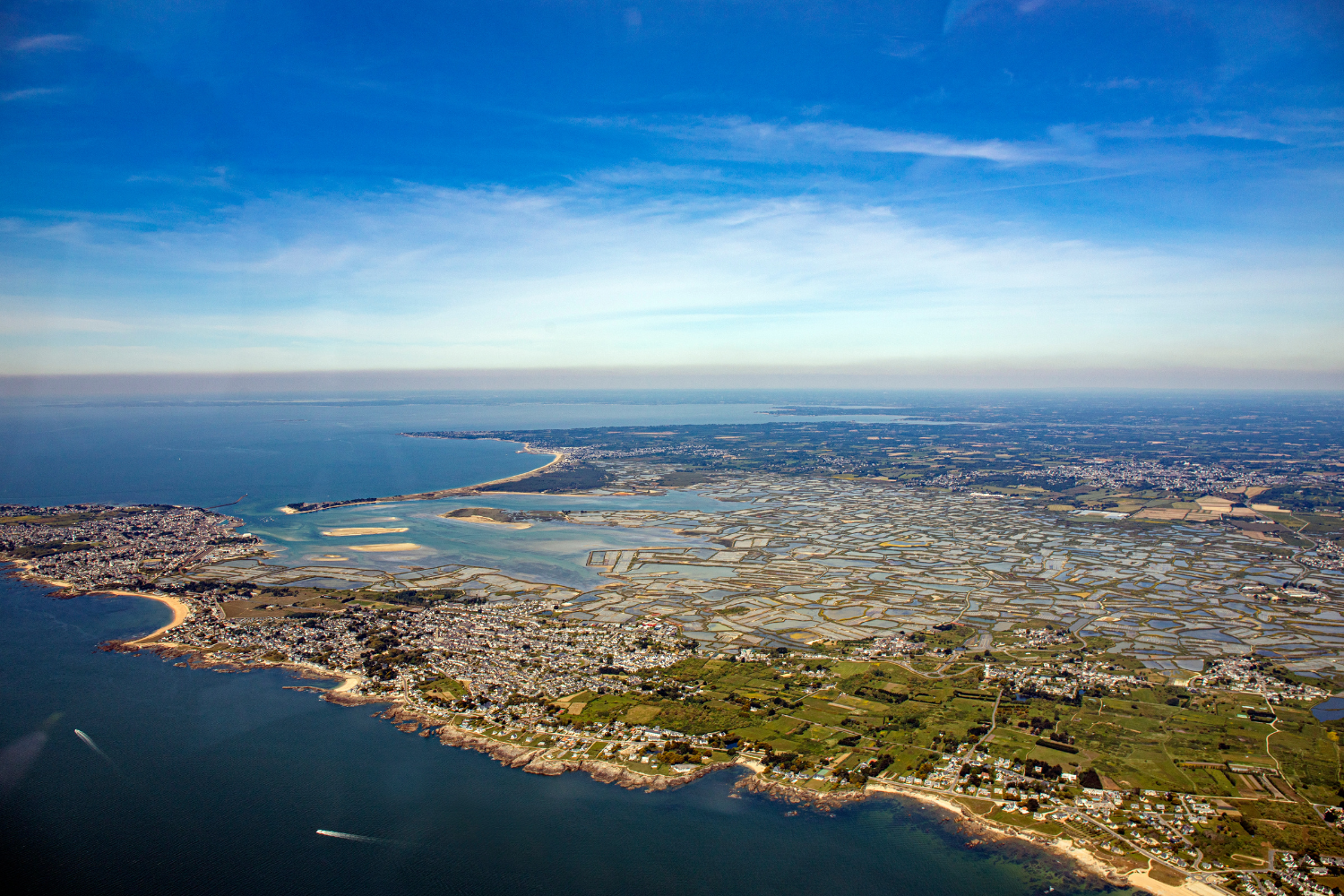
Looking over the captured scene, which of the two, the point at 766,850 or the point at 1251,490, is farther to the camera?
the point at 1251,490

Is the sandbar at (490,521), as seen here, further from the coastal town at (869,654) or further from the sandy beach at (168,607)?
the sandy beach at (168,607)

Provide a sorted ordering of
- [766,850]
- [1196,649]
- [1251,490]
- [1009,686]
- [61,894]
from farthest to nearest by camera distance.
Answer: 1. [1251,490]
2. [1196,649]
3. [1009,686]
4. [766,850]
5. [61,894]

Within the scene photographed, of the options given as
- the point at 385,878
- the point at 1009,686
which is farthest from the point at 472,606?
the point at 1009,686

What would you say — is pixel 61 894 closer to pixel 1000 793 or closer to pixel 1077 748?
pixel 1000 793

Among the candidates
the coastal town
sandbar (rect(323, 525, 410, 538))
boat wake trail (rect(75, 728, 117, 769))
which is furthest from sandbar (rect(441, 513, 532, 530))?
boat wake trail (rect(75, 728, 117, 769))

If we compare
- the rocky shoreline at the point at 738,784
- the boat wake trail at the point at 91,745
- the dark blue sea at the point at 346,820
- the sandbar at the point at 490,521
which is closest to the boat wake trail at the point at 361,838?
the dark blue sea at the point at 346,820

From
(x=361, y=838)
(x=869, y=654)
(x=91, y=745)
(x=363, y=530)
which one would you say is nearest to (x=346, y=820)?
(x=361, y=838)
